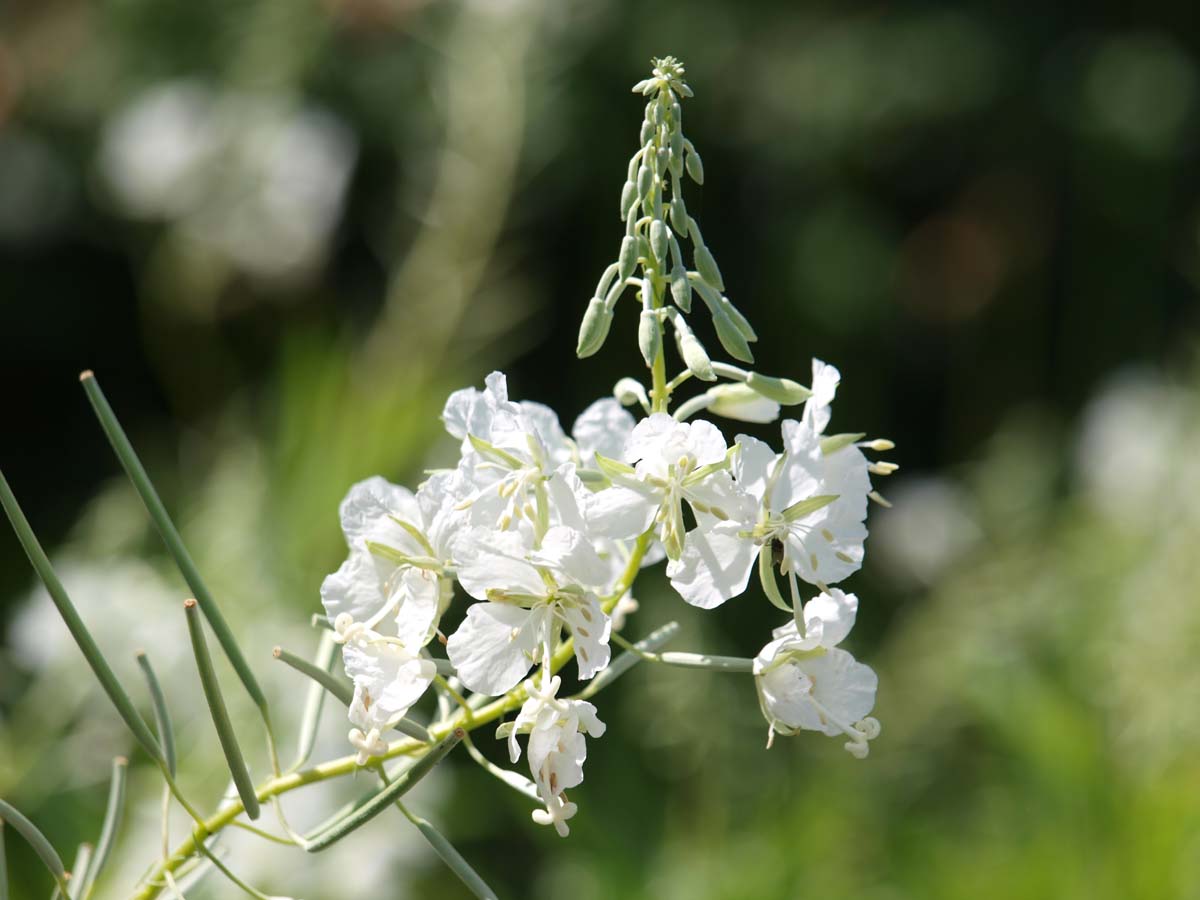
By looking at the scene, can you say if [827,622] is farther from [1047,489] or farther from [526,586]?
[1047,489]

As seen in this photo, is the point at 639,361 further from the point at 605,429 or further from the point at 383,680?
the point at 383,680

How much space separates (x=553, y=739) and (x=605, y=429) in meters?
0.16

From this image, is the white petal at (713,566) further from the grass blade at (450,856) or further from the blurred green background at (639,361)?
the blurred green background at (639,361)

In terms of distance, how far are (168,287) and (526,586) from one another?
5.14 ft

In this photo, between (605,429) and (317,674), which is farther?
(605,429)

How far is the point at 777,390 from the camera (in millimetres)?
469

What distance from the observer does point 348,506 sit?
19.2 inches

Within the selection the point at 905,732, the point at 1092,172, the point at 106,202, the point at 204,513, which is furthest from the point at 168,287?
the point at 1092,172

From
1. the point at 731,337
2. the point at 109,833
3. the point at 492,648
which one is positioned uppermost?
the point at 731,337

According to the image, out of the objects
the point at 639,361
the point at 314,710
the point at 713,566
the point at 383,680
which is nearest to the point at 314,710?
the point at 314,710

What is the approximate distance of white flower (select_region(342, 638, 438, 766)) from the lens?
433 millimetres

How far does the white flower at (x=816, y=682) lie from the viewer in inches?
18.2

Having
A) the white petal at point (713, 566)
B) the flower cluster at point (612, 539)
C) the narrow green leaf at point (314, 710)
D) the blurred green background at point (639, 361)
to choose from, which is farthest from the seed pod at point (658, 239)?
the blurred green background at point (639, 361)

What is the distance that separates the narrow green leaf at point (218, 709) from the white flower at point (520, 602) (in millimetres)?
82
